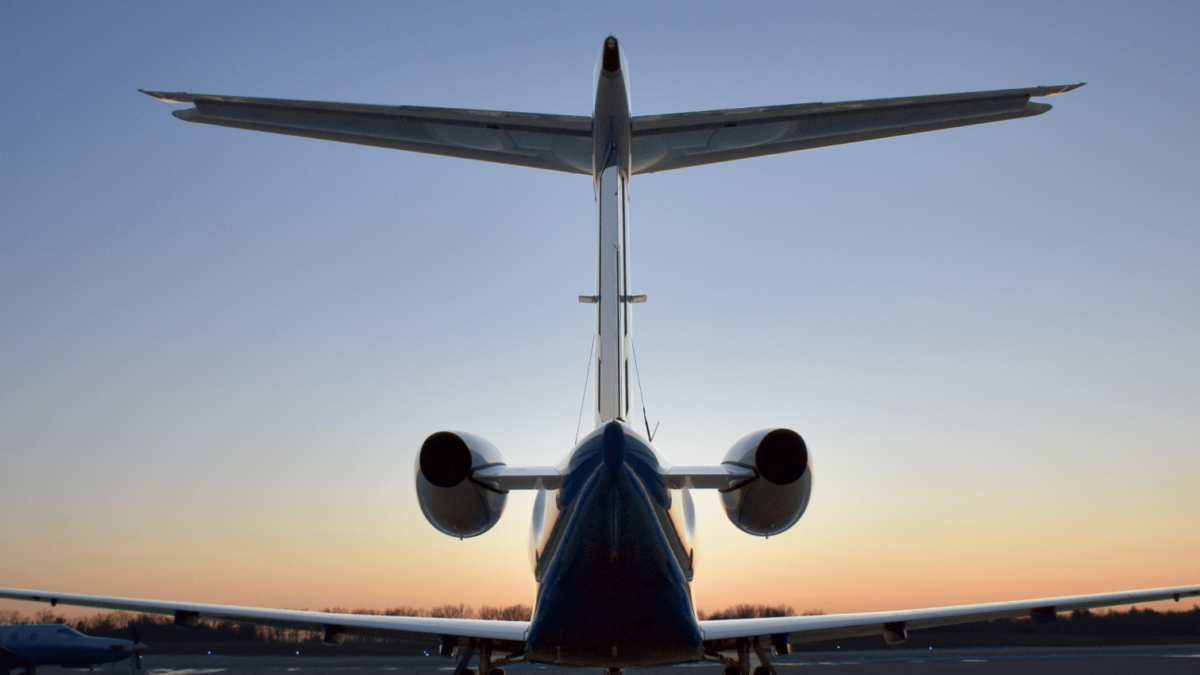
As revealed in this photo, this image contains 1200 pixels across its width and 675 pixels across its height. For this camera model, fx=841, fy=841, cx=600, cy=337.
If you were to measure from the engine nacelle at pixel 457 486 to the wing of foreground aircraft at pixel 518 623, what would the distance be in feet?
14.1

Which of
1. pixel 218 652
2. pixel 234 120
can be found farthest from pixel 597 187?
pixel 218 652

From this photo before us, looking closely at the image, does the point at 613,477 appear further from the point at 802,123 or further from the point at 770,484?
the point at 802,123

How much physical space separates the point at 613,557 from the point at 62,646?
99.8 ft

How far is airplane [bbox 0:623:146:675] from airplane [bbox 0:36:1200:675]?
20.5 metres

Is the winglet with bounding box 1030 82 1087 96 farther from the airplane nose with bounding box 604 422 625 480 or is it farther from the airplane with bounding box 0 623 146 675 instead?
the airplane with bounding box 0 623 146 675

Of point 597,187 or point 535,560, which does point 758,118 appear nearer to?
point 597,187

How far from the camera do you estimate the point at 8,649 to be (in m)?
26.9

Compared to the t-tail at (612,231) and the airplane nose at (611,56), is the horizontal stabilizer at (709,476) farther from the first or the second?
the airplane nose at (611,56)

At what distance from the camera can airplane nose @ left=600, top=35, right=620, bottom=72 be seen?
7316 millimetres

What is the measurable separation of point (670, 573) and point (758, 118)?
480cm

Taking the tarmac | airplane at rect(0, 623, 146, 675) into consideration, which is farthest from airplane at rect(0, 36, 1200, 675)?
airplane at rect(0, 623, 146, 675)

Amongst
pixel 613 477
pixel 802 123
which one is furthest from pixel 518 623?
pixel 802 123

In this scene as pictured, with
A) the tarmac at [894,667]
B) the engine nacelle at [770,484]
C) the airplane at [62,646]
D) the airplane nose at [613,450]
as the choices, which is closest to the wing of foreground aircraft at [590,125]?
the engine nacelle at [770,484]

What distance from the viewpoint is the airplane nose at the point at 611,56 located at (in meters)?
7.32
